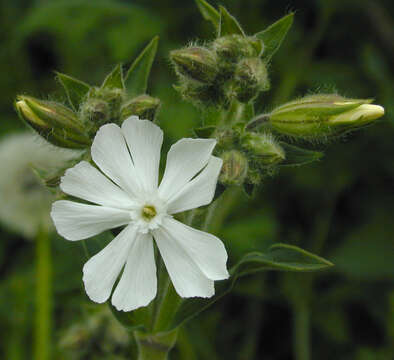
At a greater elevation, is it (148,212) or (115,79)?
(115,79)

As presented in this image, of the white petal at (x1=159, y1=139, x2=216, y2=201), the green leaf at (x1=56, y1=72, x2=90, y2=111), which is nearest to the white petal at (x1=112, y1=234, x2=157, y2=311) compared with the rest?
the white petal at (x1=159, y1=139, x2=216, y2=201)

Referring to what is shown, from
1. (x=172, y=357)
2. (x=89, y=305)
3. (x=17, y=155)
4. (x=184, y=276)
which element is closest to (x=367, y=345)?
(x=172, y=357)

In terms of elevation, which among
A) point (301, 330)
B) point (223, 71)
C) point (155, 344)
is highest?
point (223, 71)

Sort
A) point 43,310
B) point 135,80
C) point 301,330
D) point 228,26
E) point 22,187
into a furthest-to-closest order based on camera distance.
A: point 22,187 < point 301,330 < point 43,310 < point 135,80 < point 228,26

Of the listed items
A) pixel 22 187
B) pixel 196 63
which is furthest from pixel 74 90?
pixel 22 187

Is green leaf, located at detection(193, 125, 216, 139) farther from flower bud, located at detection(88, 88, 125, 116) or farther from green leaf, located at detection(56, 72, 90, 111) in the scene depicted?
green leaf, located at detection(56, 72, 90, 111)

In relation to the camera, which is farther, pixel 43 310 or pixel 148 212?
pixel 43 310

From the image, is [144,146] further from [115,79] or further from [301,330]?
[301,330]
